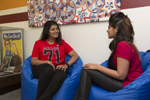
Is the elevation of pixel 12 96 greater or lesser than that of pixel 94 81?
lesser

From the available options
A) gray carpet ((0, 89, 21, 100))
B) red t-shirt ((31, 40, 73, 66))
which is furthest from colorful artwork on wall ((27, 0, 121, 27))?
gray carpet ((0, 89, 21, 100))

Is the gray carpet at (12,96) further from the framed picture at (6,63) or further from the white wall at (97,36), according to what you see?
the white wall at (97,36)

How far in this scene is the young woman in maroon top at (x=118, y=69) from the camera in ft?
3.61

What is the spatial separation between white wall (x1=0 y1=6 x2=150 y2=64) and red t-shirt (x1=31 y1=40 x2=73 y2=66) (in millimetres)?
345

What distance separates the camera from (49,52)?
1.92 m

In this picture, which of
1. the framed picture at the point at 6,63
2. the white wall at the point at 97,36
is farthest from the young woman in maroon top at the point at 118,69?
the framed picture at the point at 6,63

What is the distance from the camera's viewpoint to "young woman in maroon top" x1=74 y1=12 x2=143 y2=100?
3.61 feet

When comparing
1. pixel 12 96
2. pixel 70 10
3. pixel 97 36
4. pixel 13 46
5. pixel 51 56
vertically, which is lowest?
pixel 12 96

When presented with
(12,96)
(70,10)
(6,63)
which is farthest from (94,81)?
(6,63)

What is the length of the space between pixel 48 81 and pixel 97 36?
98 centimetres

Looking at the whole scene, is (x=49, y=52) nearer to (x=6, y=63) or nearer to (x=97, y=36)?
(x=97, y=36)

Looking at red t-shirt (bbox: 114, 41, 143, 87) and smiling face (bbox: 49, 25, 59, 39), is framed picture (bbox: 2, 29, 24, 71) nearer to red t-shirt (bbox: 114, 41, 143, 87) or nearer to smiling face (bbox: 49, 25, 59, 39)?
smiling face (bbox: 49, 25, 59, 39)

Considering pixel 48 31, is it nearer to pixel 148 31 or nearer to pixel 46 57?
pixel 46 57

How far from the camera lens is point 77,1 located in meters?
2.10
